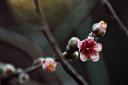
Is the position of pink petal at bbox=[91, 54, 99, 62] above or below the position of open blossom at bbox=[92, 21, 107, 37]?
below

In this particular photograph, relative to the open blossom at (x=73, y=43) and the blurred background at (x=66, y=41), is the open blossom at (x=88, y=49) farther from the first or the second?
the blurred background at (x=66, y=41)

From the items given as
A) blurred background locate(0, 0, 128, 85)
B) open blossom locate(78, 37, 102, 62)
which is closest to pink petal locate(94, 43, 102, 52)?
open blossom locate(78, 37, 102, 62)

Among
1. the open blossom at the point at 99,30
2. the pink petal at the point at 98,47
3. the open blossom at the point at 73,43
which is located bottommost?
the pink petal at the point at 98,47

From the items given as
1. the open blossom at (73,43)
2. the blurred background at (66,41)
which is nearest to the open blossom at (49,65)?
the open blossom at (73,43)

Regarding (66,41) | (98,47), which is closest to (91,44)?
(98,47)

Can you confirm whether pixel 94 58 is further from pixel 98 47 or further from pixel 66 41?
pixel 66 41

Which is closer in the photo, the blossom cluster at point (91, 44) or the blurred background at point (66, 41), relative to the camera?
the blossom cluster at point (91, 44)

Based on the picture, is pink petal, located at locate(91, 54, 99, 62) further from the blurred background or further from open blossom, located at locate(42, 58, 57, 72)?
the blurred background
